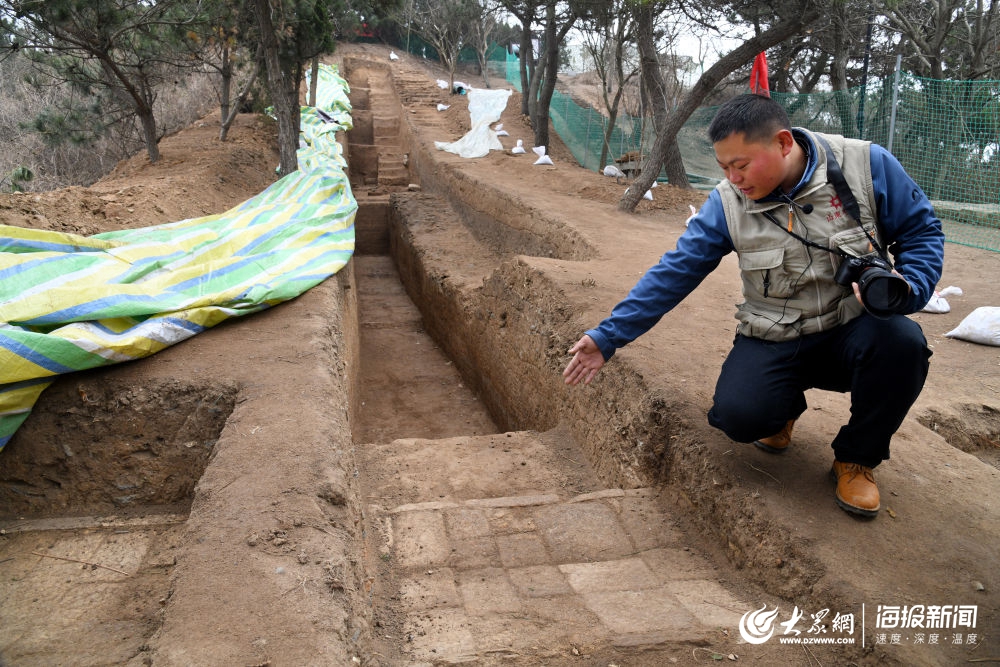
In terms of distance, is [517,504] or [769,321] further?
[517,504]

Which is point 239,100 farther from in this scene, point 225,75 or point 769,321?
point 769,321

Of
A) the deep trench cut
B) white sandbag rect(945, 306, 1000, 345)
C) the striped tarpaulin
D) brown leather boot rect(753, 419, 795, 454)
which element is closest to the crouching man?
brown leather boot rect(753, 419, 795, 454)

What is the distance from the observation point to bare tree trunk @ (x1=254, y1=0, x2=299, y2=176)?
24.9 ft

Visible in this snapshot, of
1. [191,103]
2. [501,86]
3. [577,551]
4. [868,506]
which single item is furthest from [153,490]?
[501,86]

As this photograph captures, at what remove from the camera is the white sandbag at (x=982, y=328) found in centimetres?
450

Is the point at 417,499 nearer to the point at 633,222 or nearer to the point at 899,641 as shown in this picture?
the point at 899,641

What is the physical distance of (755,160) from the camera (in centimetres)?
215

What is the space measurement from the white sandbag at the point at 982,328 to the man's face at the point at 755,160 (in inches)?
129

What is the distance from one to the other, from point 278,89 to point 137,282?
5.08 metres

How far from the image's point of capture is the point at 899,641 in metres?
1.83

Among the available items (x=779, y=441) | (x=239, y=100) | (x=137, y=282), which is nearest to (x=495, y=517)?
(x=779, y=441)

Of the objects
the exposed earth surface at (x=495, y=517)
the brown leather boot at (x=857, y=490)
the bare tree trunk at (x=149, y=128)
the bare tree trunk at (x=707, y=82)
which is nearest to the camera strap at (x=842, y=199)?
the brown leather boot at (x=857, y=490)

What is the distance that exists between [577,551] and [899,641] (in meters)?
1.12

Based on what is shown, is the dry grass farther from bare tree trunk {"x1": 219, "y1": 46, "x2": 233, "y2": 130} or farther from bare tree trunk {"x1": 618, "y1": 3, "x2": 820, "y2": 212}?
bare tree trunk {"x1": 618, "y1": 3, "x2": 820, "y2": 212}
